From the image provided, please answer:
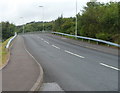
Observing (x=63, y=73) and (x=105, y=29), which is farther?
(x=105, y=29)

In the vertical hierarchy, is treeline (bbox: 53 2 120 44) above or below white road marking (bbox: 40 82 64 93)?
above

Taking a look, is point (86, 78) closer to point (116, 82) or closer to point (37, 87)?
point (116, 82)

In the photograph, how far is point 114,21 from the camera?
28.9 meters

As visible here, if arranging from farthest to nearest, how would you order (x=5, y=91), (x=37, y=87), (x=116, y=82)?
(x=116, y=82)
(x=37, y=87)
(x=5, y=91)

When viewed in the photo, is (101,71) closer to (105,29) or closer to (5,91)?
(5,91)

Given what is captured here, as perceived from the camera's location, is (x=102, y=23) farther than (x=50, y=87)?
Yes

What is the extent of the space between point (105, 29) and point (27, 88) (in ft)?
82.0

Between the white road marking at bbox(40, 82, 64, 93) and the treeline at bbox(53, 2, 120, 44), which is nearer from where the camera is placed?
the white road marking at bbox(40, 82, 64, 93)

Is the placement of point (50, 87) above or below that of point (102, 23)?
below

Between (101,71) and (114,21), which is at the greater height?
(114,21)

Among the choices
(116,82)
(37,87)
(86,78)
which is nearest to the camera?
(37,87)

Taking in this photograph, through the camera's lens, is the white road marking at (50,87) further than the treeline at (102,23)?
No

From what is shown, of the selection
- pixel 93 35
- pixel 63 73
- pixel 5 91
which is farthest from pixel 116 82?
pixel 93 35

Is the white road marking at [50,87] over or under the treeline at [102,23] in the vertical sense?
under
